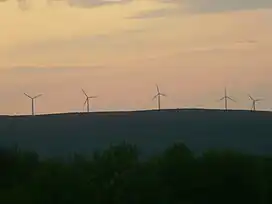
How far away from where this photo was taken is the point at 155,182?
167ft

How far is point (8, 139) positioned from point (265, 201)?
81.1 meters

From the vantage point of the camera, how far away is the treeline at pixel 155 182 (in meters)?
49.5

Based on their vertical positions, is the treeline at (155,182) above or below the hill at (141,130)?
below

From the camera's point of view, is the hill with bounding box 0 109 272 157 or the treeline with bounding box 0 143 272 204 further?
the hill with bounding box 0 109 272 157

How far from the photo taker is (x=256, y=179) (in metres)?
52.4

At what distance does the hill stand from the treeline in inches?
2506

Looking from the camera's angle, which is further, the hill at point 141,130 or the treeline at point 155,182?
the hill at point 141,130

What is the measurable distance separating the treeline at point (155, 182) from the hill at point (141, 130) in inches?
2506

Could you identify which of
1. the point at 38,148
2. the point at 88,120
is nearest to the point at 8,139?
the point at 38,148

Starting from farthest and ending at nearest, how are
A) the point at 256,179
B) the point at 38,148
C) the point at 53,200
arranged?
the point at 38,148, the point at 256,179, the point at 53,200

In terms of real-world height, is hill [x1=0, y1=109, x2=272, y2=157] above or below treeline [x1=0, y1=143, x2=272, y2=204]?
above

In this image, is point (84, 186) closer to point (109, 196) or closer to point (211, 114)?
point (109, 196)

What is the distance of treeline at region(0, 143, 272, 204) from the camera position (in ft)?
162

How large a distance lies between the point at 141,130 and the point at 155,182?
90.6 metres
